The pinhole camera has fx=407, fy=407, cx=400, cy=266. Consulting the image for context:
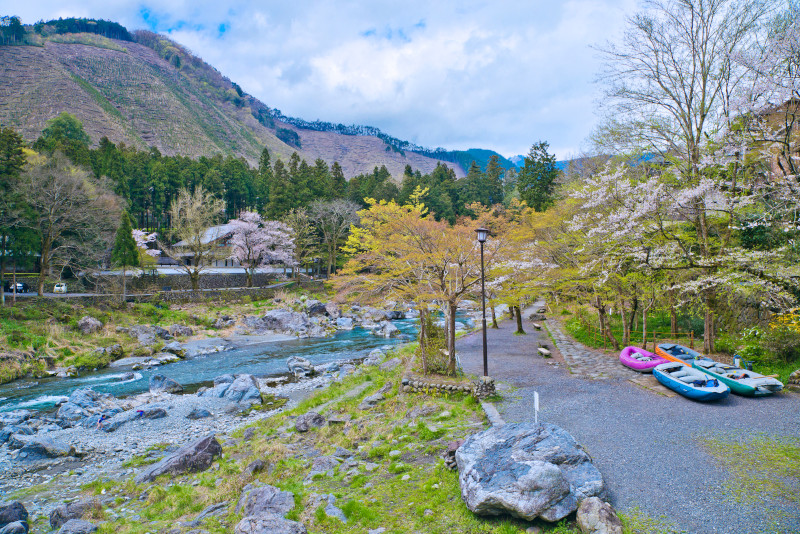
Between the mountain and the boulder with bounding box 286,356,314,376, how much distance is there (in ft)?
241

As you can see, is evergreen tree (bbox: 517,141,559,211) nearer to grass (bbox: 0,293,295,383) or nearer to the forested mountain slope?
grass (bbox: 0,293,295,383)

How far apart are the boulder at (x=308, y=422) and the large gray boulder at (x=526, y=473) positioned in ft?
19.2

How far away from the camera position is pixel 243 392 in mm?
14906

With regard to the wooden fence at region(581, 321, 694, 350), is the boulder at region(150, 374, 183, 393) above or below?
below

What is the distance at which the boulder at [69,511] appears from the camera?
721 cm

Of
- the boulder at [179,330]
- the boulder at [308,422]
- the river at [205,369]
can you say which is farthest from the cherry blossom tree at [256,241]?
the boulder at [308,422]

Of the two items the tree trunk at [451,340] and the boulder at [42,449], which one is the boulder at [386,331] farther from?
the boulder at [42,449]

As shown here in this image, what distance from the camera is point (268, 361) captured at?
20.7 meters

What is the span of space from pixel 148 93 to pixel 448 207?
344 ft

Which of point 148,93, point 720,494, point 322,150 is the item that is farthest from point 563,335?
→ point 322,150

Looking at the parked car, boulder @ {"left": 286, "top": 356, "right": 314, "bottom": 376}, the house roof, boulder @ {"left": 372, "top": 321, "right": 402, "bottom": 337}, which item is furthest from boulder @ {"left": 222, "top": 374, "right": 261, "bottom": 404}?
the house roof

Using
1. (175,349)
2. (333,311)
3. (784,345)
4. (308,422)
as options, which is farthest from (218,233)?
(784,345)

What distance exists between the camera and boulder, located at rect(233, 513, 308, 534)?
552 centimetres

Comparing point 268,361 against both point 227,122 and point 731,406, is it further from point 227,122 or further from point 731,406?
point 227,122
